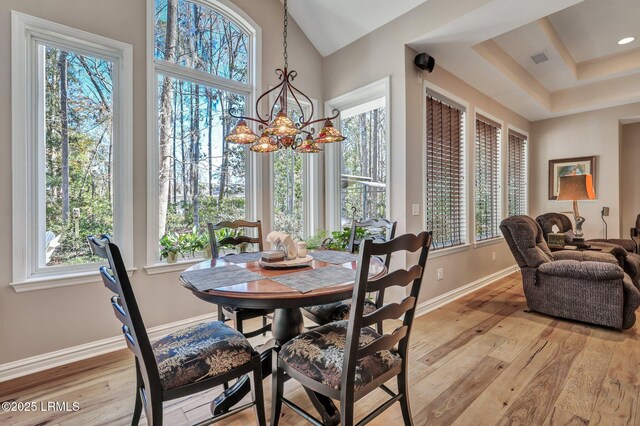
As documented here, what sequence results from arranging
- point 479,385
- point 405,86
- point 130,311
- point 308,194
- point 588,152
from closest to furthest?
point 130,311 < point 479,385 < point 405,86 < point 308,194 < point 588,152

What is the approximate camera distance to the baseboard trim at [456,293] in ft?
10.6

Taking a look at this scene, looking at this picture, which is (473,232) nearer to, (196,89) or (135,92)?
(196,89)

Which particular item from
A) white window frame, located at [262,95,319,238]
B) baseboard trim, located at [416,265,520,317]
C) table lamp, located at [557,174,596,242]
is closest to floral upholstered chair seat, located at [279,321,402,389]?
baseboard trim, located at [416,265,520,317]

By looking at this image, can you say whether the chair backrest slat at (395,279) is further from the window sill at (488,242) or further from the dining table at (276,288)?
the window sill at (488,242)

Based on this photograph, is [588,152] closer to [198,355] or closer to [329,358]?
[329,358]

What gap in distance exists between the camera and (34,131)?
218cm

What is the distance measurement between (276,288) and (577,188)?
3713 millimetres

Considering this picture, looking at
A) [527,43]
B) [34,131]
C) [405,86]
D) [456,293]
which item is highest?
[527,43]

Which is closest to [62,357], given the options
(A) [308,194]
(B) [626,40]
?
(A) [308,194]

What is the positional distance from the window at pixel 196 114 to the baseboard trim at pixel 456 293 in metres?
2.13

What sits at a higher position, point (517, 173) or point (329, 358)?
point (517, 173)

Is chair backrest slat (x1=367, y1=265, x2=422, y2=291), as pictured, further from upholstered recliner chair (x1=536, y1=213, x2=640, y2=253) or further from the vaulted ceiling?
upholstered recliner chair (x1=536, y1=213, x2=640, y2=253)

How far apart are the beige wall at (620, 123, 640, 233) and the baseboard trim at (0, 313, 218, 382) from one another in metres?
7.12

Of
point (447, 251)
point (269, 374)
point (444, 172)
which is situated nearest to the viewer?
point (269, 374)
